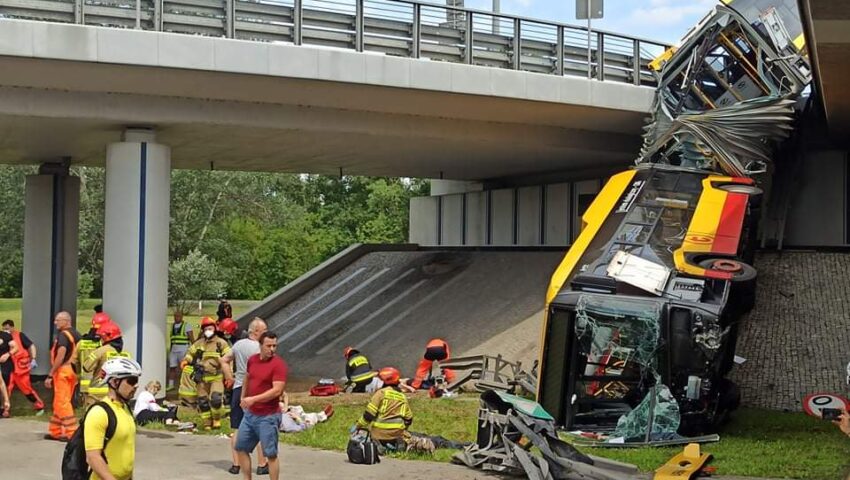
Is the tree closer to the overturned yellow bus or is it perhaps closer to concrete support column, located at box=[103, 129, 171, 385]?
concrete support column, located at box=[103, 129, 171, 385]

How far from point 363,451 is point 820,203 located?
14.9 meters

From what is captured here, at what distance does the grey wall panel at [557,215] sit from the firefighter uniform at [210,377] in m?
14.9

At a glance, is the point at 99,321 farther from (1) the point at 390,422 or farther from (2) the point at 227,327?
(1) the point at 390,422

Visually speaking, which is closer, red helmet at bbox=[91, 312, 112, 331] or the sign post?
red helmet at bbox=[91, 312, 112, 331]

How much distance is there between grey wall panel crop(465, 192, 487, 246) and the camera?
101ft

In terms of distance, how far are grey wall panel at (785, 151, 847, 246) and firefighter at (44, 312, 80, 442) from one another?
15.4 meters

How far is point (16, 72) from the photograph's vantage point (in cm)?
1548

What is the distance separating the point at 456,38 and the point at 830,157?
9.68 metres

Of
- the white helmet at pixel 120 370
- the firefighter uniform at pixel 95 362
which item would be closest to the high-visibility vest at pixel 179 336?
the firefighter uniform at pixel 95 362

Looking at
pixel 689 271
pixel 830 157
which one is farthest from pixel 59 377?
pixel 830 157

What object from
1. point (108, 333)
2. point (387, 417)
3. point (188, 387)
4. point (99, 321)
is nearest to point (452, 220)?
point (188, 387)

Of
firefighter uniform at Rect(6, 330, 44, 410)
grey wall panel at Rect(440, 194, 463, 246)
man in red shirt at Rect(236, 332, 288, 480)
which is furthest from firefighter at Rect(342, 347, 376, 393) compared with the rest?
grey wall panel at Rect(440, 194, 463, 246)

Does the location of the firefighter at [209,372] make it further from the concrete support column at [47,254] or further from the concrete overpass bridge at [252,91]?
the concrete support column at [47,254]

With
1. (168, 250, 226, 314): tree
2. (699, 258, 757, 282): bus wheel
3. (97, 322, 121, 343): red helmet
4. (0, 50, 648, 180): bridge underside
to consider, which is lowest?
(168, 250, 226, 314): tree
